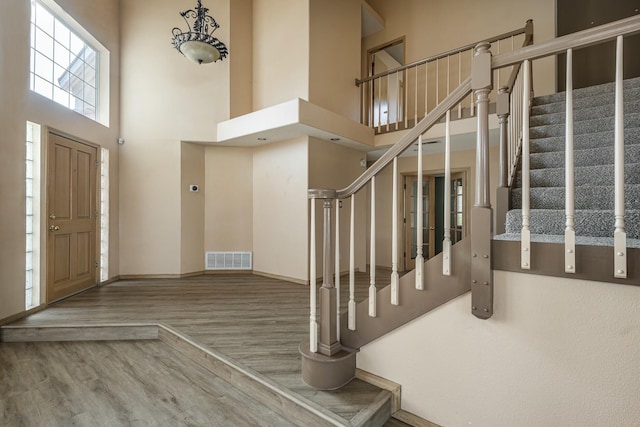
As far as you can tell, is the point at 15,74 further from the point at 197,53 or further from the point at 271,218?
the point at 271,218

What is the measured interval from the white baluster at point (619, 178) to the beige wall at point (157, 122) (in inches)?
192

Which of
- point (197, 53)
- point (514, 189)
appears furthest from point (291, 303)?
point (197, 53)

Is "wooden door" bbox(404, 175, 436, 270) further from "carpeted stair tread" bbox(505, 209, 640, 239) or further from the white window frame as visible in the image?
the white window frame

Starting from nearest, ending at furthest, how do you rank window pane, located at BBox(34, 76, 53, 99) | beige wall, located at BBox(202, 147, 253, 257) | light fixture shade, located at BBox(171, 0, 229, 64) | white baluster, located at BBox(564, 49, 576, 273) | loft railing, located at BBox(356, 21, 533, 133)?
white baluster, located at BBox(564, 49, 576, 273)
window pane, located at BBox(34, 76, 53, 99)
light fixture shade, located at BBox(171, 0, 229, 64)
loft railing, located at BBox(356, 21, 533, 133)
beige wall, located at BBox(202, 147, 253, 257)

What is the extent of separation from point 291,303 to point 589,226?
292 centimetres

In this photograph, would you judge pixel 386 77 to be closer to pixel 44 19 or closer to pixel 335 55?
pixel 335 55

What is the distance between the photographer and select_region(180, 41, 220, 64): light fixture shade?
401cm

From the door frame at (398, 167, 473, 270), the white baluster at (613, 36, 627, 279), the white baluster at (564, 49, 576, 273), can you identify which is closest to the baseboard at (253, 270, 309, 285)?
the door frame at (398, 167, 473, 270)

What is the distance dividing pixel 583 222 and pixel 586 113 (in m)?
1.92

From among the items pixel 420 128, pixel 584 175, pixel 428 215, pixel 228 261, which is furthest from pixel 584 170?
pixel 228 261

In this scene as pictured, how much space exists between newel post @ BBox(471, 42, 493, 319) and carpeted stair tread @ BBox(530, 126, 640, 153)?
5.04ft

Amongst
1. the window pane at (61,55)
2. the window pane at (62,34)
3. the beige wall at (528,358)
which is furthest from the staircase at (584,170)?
the window pane at (62,34)

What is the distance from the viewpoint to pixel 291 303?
3641 millimetres

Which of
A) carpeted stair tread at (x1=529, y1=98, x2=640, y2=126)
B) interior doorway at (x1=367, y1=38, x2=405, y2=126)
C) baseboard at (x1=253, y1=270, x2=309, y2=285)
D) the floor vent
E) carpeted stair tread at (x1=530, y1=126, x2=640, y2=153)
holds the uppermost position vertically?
interior doorway at (x1=367, y1=38, x2=405, y2=126)
